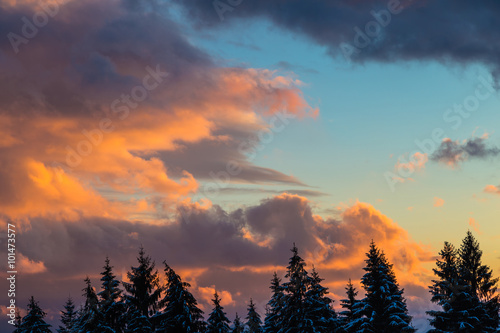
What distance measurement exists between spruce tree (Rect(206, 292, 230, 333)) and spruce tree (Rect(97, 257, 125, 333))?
1054cm

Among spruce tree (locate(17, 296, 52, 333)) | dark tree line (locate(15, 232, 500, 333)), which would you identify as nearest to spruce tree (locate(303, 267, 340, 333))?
dark tree line (locate(15, 232, 500, 333))

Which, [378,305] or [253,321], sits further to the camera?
[253,321]

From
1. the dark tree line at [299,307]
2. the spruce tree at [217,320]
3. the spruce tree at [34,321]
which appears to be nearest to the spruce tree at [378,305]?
the dark tree line at [299,307]

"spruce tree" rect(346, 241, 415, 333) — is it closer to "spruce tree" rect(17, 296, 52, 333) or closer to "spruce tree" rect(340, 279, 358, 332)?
"spruce tree" rect(340, 279, 358, 332)

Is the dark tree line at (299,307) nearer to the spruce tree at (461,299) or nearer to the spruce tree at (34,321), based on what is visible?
the spruce tree at (461,299)

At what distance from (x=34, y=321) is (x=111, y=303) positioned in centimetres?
2034

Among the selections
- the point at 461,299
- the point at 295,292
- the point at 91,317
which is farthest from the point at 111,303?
the point at 461,299

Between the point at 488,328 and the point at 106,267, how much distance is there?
35666 mm

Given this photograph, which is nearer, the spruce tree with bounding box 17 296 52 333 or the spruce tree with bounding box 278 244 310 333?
the spruce tree with bounding box 278 244 310 333

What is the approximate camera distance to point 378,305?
49062 mm

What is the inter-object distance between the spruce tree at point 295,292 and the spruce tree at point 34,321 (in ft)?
100

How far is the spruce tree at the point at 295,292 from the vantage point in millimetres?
48812

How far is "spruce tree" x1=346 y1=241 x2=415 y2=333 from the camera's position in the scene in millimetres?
47750

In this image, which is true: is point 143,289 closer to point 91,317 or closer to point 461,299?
point 91,317
